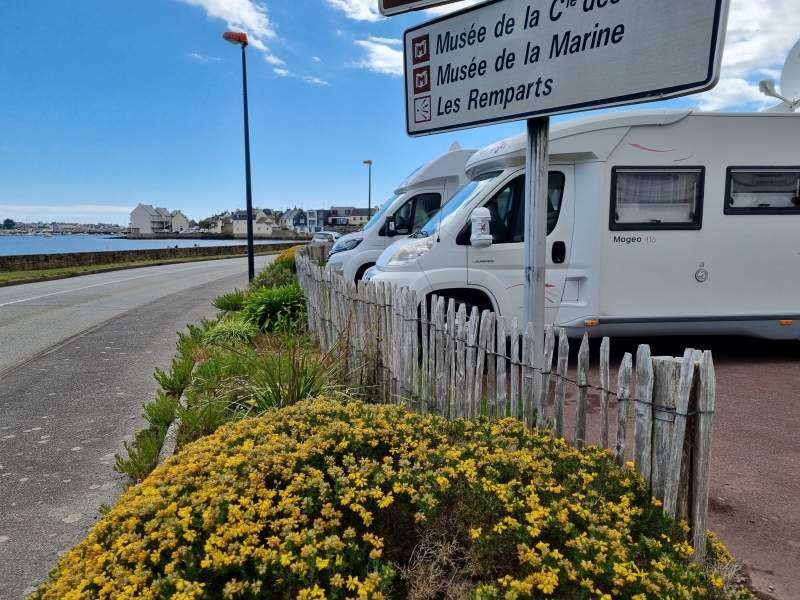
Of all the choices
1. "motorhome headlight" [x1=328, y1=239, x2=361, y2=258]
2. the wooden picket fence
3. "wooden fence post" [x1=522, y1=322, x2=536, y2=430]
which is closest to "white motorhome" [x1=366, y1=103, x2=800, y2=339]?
the wooden picket fence

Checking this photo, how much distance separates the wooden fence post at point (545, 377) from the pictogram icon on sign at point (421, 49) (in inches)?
67.2

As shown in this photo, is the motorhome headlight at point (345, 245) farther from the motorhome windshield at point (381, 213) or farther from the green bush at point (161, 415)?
the green bush at point (161, 415)

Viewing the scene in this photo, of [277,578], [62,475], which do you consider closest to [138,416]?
[62,475]

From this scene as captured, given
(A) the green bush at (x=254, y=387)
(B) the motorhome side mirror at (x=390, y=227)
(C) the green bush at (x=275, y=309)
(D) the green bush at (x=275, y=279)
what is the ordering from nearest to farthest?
(A) the green bush at (x=254, y=387) → (C) the green bush at (x=275, y=309) → (B) the motorhome side mirror at (x=390, y=227) → (D) the green bush at (x=275, y=279)

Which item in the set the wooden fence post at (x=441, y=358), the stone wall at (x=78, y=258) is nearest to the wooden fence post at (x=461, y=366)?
the wooden fence post at (x=441, y=358)

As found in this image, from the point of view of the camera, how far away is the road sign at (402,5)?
3029 millimetres

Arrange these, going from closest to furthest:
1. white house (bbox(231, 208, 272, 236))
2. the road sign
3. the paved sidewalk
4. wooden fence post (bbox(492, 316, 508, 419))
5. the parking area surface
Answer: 1. the parking area surface
2. the road sign
3. the paved sidewalk
4. wooden fence post (bbox(492, 316, 508, 419))
5. white house (bbox(231, 208, 272, 236))

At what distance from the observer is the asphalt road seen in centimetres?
340

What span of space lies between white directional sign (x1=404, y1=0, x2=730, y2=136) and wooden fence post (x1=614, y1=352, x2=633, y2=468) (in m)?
1.19

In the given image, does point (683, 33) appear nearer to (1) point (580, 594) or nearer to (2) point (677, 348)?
(1) point (580, 594)

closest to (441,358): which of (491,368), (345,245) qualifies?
(491,368)

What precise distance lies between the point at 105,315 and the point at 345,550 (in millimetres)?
11165

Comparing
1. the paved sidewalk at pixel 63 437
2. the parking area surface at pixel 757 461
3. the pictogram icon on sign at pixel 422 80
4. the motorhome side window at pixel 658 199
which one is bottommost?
the paved sidewalk at pixel 63 437

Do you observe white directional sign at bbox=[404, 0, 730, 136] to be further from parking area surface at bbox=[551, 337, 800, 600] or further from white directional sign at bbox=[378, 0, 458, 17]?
parking area surface at bbox=[551, 337, 800, 600]
